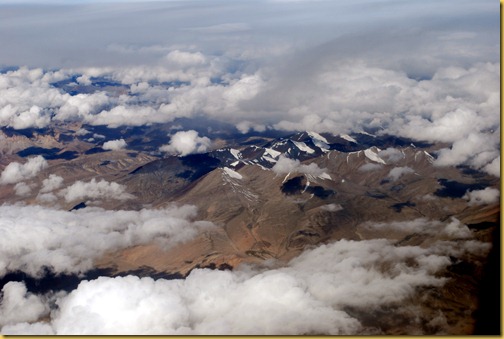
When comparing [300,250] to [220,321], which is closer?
[220,321]

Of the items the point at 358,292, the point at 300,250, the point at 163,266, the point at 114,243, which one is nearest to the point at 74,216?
the point at 114,243

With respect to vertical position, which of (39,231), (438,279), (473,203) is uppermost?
(438,279)

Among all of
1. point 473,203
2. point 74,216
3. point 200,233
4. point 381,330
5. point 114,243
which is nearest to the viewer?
point 381,330

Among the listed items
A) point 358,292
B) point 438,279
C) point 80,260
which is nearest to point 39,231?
point 80,260

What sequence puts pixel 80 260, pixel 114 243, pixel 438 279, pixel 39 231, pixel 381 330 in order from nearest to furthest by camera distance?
pixel 381 330 → pixel 438 279 → pixel 80 260 → pixel 39 231 → pixel 114 243

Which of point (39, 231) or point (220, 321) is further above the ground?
point (220, 321)

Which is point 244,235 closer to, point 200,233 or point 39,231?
point 200,233

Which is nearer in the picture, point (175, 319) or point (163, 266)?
point (175, 319)

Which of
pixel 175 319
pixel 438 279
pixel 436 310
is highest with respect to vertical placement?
pixel 175 319

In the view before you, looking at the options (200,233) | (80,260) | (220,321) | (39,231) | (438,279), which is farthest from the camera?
(200,233)

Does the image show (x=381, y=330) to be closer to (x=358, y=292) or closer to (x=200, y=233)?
(x=358, y=292)
